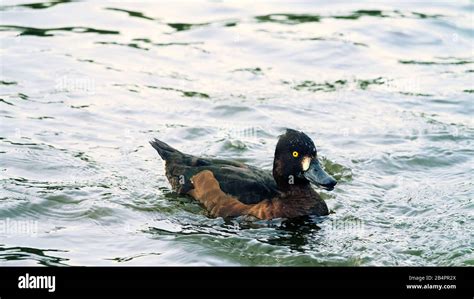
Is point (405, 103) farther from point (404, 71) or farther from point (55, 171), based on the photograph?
point (55, 171)

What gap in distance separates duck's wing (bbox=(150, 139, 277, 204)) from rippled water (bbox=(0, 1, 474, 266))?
0.26 meters

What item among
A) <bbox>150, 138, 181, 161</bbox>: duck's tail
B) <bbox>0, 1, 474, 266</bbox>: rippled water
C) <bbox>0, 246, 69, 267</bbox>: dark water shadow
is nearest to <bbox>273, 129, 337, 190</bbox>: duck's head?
<bbox>0, 1, 474, 266</bbox>: rippled water

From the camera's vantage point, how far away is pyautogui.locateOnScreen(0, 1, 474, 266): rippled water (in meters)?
10.3

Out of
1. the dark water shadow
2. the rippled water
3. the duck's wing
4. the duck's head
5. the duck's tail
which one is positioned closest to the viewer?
the dark water shadow

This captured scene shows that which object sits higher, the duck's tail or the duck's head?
the duck's head

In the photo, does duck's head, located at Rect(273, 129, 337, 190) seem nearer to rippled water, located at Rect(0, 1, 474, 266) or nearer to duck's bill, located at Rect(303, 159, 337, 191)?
duck's bill, located at Rect(303, 159, 337, 191)

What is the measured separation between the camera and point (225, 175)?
11117mm

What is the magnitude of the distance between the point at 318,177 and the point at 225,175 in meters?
1.07

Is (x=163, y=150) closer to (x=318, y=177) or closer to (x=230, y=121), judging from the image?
(x=318, y=177)

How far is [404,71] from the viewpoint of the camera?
16609 millimetres

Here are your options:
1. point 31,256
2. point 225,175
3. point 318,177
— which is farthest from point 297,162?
point 31,256

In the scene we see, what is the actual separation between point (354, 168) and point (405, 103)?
2.91 metres
